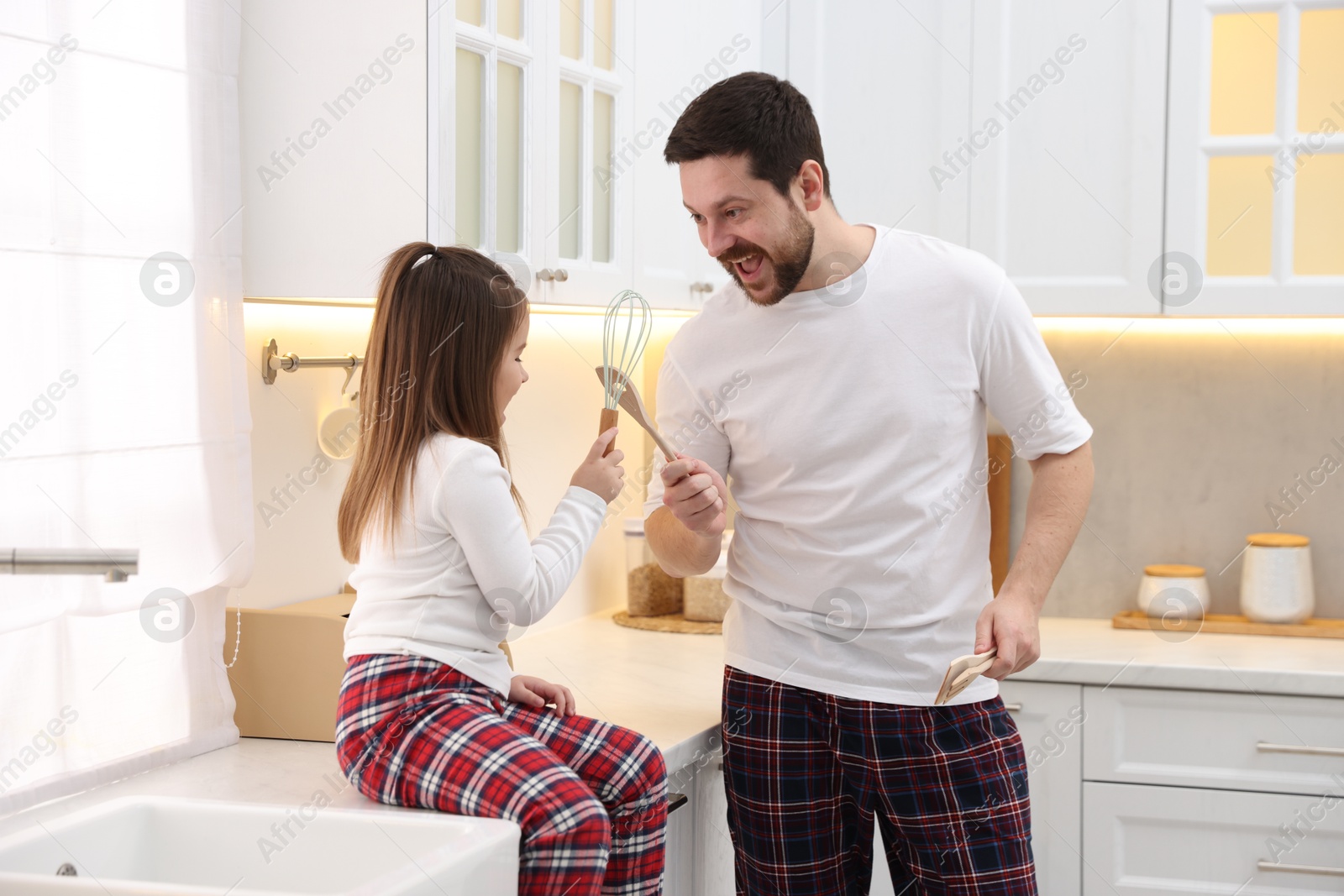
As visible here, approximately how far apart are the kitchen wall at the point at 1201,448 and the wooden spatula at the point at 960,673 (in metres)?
1.31

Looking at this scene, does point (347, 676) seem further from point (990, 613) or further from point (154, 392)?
point (990, 613)

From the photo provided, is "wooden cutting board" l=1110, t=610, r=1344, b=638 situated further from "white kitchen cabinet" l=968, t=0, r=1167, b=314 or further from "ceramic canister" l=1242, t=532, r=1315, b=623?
"white kitchen cabinet" l=968, t=0, r=1167, b=314

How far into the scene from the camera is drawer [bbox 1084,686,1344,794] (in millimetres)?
1929

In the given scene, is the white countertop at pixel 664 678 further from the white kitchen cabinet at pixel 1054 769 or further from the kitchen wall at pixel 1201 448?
the kitchen wall at pixel 1201 448

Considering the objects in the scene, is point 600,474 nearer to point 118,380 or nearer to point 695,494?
point 695,494

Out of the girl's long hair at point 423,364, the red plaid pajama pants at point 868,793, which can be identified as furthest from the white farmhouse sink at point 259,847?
the red plaid pajama pants at point 868,793

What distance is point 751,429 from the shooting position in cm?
146

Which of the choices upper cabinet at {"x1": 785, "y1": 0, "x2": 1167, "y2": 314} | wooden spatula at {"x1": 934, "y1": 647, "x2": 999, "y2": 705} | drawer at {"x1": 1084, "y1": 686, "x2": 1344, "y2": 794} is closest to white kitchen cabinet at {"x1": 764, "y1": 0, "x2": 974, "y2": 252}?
upper cabinet at {"x1": 785, "y1": 0, "x2": 1167, "y2": 314}

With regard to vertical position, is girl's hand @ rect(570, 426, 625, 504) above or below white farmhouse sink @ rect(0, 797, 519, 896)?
above

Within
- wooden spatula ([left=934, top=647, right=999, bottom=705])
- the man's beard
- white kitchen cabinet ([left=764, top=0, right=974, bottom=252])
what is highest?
white kitchen cabinet ([left=764, top=0, right=974, bottom=252])

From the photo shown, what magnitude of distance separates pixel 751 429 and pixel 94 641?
0.73 metres

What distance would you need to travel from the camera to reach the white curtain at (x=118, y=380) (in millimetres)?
1252

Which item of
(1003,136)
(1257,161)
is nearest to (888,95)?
(1003,136)

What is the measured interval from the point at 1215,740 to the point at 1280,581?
43 centimetres
